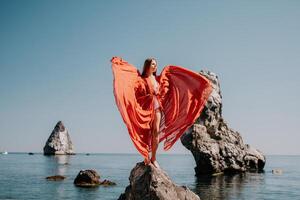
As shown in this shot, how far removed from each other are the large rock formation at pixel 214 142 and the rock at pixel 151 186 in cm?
3503

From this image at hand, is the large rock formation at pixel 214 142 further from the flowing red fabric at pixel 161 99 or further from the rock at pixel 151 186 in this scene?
the rock at pixel 151 186

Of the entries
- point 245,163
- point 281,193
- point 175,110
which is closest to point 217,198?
point 281,193

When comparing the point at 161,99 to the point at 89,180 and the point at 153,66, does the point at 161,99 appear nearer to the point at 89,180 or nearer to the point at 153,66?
the point at 153,66

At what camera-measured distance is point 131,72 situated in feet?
31.3

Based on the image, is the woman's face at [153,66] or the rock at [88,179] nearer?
the woman's face at [153,66]

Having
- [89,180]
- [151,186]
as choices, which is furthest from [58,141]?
[151,186]

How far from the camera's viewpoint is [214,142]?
46.1 m

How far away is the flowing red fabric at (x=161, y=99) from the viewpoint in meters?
9.27

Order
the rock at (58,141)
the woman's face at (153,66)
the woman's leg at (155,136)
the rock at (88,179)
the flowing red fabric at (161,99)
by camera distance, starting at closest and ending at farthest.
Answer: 1. the flowing red fabric at (161,99)
2. the woman's leg at (155,136)
3. the woman's face at (153,66)
4. the rock at (88,179)
5. the rock at (58,141)

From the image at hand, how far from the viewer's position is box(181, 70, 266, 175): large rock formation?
4478 cm

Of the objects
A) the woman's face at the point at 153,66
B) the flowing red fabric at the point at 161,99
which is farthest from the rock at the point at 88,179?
the woman's face at the point at 153,66

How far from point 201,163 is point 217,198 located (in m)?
18.4

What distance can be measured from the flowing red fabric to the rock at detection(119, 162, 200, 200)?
560mm

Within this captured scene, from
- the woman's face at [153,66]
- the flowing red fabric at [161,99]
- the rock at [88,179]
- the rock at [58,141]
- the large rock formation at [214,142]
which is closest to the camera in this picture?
the flowing red fabric at [161,99]
